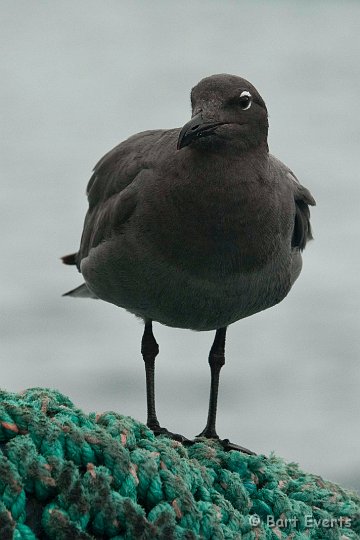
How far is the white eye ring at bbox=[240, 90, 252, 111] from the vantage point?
16.9ft

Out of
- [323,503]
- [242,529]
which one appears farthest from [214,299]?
[242,529]

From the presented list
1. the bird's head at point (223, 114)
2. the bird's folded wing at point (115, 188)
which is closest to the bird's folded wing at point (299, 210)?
the bird's head at point (223, 114)

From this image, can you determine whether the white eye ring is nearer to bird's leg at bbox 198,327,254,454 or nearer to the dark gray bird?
the dark gray bird

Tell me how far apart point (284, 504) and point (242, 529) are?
38cm

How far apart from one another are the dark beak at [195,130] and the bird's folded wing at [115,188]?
0.59m

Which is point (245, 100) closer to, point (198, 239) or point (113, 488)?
point (198, 239)

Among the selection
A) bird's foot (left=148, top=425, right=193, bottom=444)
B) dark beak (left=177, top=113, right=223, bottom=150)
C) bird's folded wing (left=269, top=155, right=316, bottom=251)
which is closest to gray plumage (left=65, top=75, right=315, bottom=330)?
dark beak (left=177, top=113, right=223, bottom=150)

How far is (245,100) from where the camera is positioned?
5184mm

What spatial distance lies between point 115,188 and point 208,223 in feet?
3.08

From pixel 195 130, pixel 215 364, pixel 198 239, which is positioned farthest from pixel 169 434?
pixel 195 130

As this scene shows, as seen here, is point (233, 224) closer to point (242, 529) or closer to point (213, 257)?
point (213, 257)

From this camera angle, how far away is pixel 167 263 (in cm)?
520

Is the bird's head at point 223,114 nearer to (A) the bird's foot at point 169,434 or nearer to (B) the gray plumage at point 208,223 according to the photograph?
(B) the gray plumage at point 208,223

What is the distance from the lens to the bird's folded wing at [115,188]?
5.57 metres
